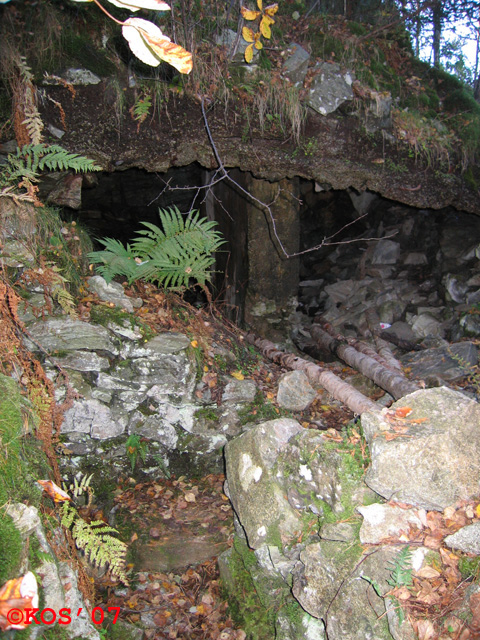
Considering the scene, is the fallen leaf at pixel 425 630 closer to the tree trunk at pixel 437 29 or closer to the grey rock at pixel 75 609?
the grey rock at pixel 75 609

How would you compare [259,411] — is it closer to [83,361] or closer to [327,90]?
[83,361]

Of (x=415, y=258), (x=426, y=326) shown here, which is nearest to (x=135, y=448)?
(x=426, y=326)

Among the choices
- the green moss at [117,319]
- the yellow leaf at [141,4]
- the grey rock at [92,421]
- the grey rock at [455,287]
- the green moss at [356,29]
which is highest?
the green moss at [356,29]

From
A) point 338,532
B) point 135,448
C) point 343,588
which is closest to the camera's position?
point 343,588

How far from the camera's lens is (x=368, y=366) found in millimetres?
5977

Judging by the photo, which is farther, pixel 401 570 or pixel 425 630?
pixel 401 570

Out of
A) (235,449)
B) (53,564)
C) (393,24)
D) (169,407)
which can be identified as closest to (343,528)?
(235,449)

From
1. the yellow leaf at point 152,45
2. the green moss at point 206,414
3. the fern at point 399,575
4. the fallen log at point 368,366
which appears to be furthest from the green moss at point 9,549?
the fallen log at point 368,366

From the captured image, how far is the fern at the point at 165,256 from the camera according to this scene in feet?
13.8

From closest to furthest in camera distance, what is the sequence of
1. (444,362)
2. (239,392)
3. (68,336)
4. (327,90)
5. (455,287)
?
1. (68,336)
2. (239,392)
3. (327,90)
4. (444,362)
5. (455,287)

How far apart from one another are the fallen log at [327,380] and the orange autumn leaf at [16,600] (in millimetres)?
2965

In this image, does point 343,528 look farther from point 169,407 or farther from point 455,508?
point 169,407

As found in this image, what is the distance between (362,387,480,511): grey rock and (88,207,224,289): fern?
2613 millimetres

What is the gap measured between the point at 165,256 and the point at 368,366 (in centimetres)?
332
